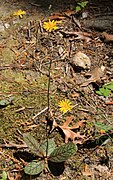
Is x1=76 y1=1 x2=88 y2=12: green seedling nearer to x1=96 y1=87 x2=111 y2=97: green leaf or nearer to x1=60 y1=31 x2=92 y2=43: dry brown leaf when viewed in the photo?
x1=60 y1=31 x2=92 y2=43: dry brown leaf

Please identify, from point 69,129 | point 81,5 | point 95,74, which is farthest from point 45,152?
point 81,5

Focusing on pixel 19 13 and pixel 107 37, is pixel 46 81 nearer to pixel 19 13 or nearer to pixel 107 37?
pixel 107 37

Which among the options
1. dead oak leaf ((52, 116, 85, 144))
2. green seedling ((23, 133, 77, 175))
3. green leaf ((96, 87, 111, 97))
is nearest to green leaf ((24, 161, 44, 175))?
green seedling ((23, 133, 77, 175))

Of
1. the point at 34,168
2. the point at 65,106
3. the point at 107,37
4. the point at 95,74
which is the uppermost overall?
the point at 107,37

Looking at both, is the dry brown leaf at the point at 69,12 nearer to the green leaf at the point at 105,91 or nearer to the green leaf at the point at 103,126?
the green leaf at the point at 105,91

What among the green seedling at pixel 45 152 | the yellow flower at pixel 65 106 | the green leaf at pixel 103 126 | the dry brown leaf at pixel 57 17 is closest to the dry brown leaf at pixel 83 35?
the dry brown leaf at pixel 57 17
